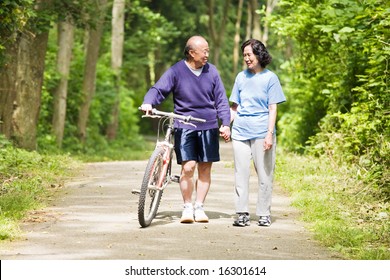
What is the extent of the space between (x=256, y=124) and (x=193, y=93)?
0.82 meters

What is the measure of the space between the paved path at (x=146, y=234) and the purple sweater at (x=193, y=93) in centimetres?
127

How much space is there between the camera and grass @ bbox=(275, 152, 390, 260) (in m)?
9.66

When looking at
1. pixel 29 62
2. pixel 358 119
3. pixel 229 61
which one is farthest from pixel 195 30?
pixel 358 119

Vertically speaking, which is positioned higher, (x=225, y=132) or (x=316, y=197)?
(x=225, y=132)

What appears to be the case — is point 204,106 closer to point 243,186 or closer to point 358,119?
point 243,186

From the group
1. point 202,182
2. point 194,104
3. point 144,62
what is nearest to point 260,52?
point 194,104

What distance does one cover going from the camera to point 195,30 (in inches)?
2009

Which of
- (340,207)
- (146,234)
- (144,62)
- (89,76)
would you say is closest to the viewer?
(146,234)

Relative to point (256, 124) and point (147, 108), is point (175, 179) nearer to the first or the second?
point (147, 108)

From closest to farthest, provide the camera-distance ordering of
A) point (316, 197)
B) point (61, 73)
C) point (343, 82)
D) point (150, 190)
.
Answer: point (150, 190) < point (316, 197) < point (343, 82) < point (61, 73)

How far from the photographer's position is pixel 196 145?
11.0 metres

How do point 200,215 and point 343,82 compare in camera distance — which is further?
point 343,82

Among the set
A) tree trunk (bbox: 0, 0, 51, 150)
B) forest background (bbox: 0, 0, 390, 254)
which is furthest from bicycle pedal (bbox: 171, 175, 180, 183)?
tree trunk (bbox: 0, 0, 51, 150)

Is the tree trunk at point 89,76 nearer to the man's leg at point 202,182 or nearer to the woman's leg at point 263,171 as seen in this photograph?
the man's leg at point 202,182
